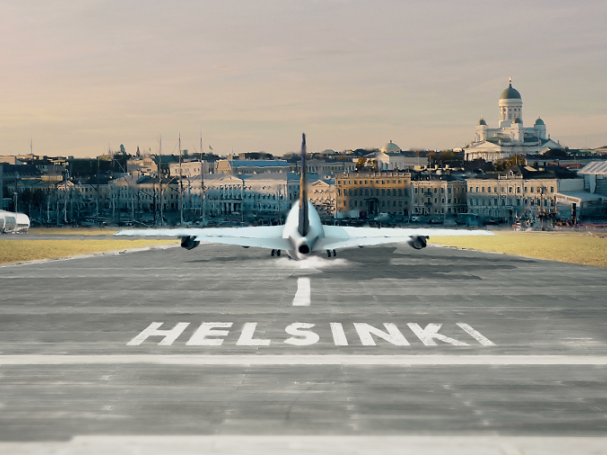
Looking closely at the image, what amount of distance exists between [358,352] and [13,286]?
33.3 meters

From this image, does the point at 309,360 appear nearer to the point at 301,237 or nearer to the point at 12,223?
the point at 301,237

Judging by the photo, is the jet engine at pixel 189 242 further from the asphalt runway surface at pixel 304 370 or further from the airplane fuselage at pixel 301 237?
the asphalt runway surface at pixel 304 370

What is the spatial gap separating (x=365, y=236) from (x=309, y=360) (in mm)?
44953

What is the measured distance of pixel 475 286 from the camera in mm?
52156

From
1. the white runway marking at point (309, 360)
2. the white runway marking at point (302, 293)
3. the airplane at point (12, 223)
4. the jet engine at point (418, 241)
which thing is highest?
the white runway marking at point (309, 360)

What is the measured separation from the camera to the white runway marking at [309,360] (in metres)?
25.0

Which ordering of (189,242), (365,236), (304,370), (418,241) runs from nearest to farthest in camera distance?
(304,370) → (365,236) → (189,242) → (418,241)

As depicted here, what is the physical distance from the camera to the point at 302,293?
47.5 m

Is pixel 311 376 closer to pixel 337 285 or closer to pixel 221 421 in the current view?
pixel 221 421

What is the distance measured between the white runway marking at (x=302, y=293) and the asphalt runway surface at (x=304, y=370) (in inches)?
7.1

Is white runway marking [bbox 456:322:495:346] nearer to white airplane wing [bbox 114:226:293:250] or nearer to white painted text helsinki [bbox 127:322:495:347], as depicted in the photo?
white painted text helsinki [bbox 127:322:495:347]

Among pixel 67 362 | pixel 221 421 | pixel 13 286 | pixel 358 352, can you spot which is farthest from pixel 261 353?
pixel 13 286

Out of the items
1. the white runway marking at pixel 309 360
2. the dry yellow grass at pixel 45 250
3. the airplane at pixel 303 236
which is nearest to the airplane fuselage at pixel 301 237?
the airplane at pixel 303 236

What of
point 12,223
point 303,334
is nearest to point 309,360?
point 303,334
